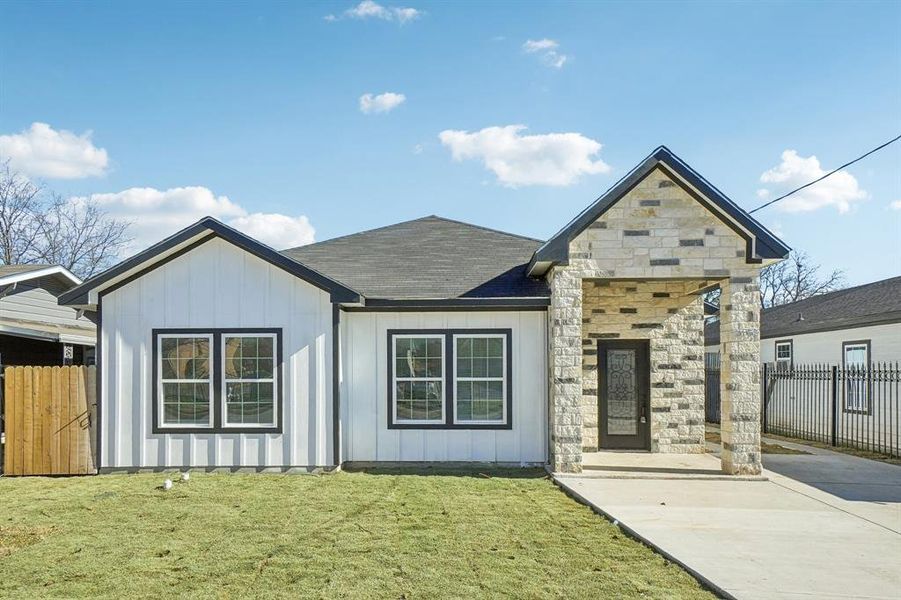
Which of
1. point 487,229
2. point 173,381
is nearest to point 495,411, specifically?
point 487,229

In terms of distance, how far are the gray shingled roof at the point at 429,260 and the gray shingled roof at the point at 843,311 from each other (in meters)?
7.52

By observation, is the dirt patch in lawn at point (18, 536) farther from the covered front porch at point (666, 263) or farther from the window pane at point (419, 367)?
the covered front porch at point (666, 263)

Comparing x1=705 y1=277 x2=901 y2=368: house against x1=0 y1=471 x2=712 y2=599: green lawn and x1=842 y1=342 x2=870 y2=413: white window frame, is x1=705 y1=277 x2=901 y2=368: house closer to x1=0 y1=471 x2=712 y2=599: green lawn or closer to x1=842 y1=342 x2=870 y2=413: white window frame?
x1=842 y1=342 x2=870 y2=413: white window frame

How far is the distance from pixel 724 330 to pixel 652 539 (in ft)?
15.8

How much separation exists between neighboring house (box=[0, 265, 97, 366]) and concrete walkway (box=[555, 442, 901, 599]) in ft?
38.1

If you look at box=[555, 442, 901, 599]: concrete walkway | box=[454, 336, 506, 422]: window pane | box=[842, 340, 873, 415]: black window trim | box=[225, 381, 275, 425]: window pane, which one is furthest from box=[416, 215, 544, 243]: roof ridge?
box=[842, 340, 873, 415]: black window trim

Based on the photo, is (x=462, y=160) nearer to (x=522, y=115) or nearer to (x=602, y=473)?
(x=522, y=115)

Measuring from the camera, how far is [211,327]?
978 cm

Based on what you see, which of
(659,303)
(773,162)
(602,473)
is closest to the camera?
(602,473)

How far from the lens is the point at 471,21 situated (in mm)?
12109

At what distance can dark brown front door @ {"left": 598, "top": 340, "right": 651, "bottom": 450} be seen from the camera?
11414mm

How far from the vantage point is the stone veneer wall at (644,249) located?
9383mm

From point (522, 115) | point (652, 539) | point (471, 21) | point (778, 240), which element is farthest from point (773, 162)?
point (652, 539)

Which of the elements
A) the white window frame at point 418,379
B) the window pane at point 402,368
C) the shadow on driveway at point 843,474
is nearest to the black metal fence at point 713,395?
the shadow on driveway at point 843,474
